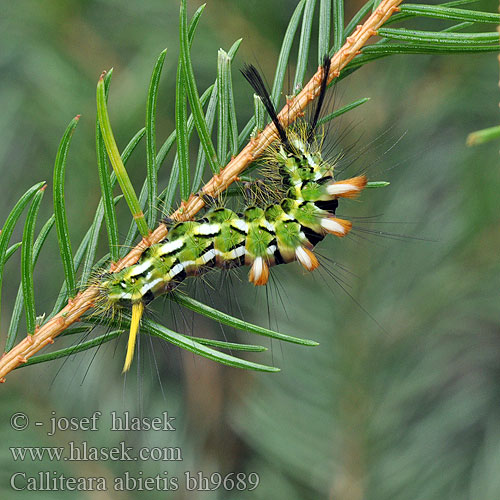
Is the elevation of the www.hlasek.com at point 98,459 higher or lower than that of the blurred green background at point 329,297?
lower

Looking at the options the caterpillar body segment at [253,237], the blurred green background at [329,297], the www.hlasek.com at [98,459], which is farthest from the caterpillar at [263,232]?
the www.hlasek.com at [98,459]

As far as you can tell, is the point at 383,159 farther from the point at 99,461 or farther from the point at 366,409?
the point at 99,461

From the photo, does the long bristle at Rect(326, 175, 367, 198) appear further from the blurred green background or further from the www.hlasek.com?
the www.hlasek.com

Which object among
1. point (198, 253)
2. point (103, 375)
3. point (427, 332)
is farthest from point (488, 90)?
point (103, 375)

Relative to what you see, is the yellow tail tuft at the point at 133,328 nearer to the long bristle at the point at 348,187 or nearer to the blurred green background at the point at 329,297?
the blurred green background at the point at 329,297

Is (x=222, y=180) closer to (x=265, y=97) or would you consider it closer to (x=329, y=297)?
(x=265, y=97)

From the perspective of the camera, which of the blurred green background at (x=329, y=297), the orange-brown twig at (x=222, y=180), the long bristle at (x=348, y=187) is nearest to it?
the orange-brown twig at (x=222, y=180)

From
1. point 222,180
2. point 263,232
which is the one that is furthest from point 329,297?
point 222,180

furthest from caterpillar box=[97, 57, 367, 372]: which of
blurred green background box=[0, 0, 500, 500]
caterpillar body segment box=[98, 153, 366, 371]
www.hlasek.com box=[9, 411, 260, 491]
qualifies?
www.hlasek.com box=[9, 411, 260, 491]
